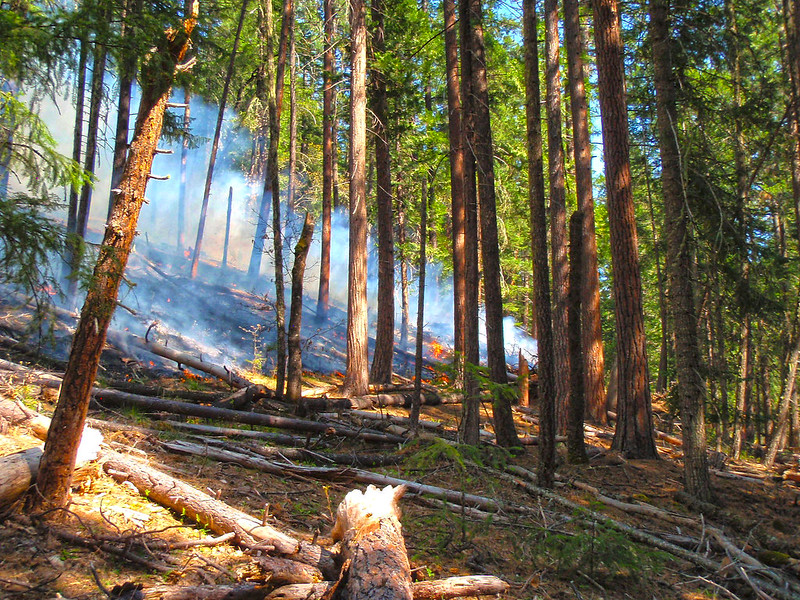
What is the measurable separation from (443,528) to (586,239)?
9.31 meters

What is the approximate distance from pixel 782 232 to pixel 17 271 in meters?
16.9

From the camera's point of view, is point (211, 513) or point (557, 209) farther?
point (557, 209)

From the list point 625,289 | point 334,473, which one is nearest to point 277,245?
point 334,473

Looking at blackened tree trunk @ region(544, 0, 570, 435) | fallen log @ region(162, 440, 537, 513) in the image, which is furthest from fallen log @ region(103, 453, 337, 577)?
blackened tree trunk @ region(544, 0, 570, 435)

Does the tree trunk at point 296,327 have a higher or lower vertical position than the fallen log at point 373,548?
higher

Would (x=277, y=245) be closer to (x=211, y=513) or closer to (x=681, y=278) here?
(x=211, y=513)

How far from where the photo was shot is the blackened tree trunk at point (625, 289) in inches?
412

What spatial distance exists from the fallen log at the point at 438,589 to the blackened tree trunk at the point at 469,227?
4473 mm

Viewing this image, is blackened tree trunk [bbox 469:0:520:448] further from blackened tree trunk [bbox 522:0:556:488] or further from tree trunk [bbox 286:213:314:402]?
tree trunk [bbox 286:213:314:402]

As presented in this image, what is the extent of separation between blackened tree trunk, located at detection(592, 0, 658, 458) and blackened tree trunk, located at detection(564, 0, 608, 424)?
2554mm

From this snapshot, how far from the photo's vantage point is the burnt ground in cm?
425

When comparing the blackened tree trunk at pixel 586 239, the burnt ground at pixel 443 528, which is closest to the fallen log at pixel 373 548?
the burnt ground at pixel 443 528

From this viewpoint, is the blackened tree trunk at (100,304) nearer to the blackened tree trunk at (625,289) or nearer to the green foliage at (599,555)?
the green foliage at (599,555)

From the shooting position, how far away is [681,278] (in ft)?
26.4
